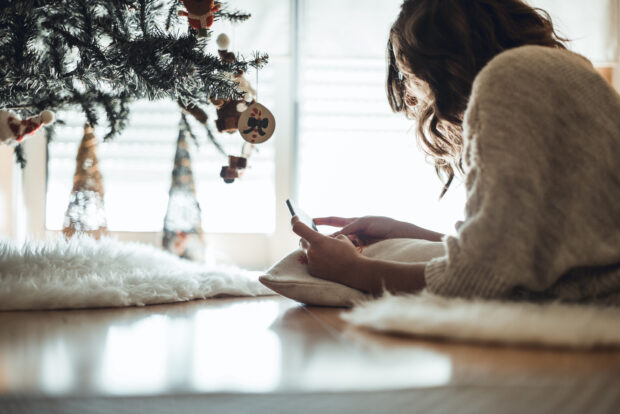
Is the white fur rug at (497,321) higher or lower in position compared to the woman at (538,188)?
lower

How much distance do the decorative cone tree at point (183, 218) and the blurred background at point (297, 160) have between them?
246mm

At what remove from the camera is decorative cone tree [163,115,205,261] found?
159 cm

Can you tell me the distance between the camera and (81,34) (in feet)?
2.81

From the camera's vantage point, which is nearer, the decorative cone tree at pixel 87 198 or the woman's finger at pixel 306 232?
the woman's finger at pixel 306 232

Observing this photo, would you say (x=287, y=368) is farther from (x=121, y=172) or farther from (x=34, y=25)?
(x=121, y=172)

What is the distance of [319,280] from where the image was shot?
78cm

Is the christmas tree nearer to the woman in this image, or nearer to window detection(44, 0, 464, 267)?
A: the woman

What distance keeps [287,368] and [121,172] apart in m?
1.63

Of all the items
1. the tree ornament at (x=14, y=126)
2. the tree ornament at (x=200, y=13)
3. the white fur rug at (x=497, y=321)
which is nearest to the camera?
the white fur rug at (x=497, y=321)

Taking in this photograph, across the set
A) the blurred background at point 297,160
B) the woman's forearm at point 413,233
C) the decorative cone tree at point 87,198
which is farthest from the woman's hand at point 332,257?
the blurred background at point 297,160

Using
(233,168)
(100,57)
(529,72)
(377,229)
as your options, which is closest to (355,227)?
(377,229)

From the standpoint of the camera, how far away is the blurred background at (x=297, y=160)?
6.10 ft

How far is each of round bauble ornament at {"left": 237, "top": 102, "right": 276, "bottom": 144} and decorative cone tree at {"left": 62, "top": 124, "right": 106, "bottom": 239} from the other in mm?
476

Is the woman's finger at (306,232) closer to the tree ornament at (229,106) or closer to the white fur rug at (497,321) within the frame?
the white fur rug at (497,321)
